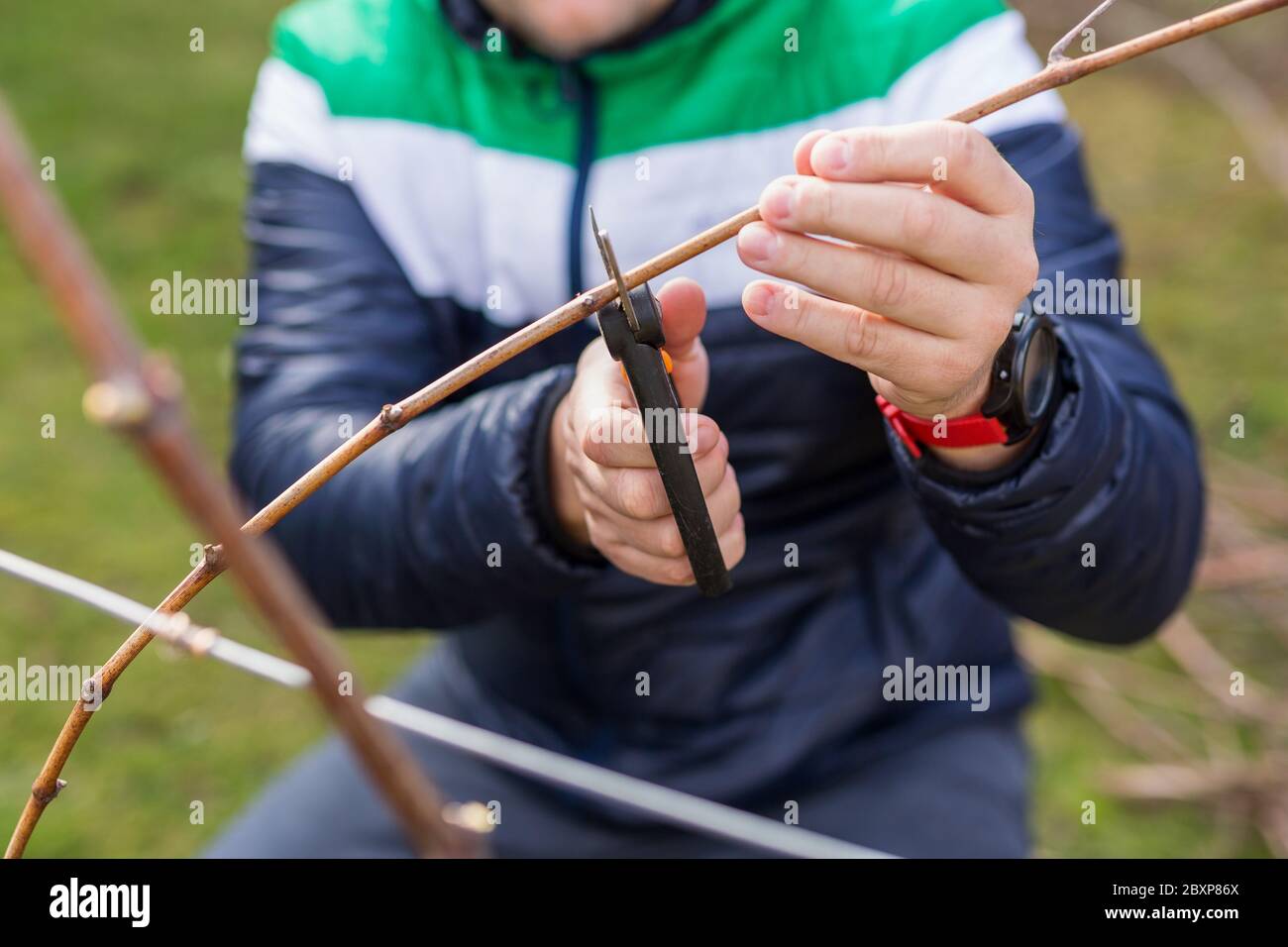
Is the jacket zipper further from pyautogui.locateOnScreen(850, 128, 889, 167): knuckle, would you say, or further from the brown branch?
the brown branch

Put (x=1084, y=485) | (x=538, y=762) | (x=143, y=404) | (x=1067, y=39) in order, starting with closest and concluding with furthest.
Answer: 1. (x=143, y=404)
2. (x=1067, y=39)
3. (x=1084, y=485)
4. (x=538, y=762)

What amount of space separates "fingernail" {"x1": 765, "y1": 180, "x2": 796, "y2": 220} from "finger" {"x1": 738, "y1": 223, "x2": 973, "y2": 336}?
1cm

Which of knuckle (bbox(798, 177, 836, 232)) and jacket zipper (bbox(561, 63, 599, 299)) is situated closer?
knuckle (bbox(798, 177, 836, 232))

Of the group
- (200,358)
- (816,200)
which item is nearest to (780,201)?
(816,200)

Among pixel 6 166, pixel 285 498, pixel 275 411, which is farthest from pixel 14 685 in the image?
pixel 6 166

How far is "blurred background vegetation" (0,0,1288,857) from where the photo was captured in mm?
1378

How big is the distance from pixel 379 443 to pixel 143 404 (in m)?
0.60

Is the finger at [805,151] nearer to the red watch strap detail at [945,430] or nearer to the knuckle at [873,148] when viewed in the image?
the knuckle at [873,148]

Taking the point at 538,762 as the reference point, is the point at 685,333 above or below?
above

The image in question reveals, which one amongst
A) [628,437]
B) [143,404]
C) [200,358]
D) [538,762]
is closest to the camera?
[143,404]

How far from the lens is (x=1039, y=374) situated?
59cm

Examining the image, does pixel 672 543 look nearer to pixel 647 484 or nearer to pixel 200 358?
pixel 647 484

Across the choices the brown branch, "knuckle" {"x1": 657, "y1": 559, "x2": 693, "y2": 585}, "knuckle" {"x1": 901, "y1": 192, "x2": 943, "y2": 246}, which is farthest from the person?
the brown branch

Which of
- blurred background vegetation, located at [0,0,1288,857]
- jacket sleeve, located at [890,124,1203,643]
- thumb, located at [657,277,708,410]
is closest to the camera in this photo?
thumb, located at [657,277,708,410]
